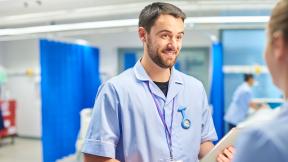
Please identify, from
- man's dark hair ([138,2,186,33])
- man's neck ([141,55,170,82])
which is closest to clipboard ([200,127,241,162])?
man's neck ([141,55,170,82])

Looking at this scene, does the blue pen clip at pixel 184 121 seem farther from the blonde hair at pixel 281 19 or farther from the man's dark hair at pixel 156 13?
the blonde hair at pixel 281 19

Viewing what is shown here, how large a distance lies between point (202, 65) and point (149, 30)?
5.29m

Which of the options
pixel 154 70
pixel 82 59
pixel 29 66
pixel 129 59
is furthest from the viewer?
pixel 29 66

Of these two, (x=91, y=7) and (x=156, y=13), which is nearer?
(x=156, y=13)

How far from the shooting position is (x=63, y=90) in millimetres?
3799

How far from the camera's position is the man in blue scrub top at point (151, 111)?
52.6 inches

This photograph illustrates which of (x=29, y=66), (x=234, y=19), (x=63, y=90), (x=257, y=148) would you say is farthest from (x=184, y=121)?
(x=29, y=66)

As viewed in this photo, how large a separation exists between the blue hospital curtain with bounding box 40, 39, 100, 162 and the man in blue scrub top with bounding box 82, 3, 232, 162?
6.74 feet

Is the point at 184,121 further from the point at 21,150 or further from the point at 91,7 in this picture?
the point at 21,150

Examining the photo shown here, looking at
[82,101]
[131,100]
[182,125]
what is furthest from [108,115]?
[82,101]

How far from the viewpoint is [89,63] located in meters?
4.59

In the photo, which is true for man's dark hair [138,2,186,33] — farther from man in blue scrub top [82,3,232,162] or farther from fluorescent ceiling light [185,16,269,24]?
fluorescent ceiling light [185,16,269,24]

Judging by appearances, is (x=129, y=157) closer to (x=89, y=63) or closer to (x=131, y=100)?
(x=131, y=100)

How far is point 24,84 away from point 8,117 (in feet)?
2.69
